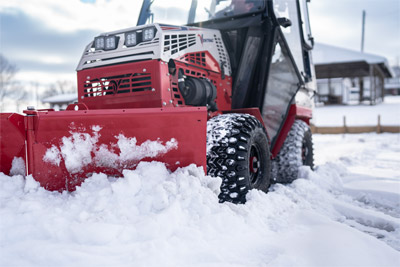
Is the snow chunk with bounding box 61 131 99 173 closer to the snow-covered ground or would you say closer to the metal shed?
the snow-covered ground

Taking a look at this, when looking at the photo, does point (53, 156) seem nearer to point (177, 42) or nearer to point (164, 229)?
point (164, 229)

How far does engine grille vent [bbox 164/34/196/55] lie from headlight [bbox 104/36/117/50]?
0.54m

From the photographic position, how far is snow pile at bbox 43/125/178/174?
2756mm

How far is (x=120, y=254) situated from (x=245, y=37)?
304cm

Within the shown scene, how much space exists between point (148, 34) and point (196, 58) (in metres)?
0.57

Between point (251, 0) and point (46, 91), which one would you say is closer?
point (251, 0)

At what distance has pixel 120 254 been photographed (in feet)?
6.41

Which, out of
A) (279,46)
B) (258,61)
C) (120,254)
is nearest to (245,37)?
(258,61)

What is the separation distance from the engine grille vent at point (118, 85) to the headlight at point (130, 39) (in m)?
0.29

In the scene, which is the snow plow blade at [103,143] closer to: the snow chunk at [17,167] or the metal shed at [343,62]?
the snow chunk at [17,167]

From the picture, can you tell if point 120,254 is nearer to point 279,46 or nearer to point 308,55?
point 279,46

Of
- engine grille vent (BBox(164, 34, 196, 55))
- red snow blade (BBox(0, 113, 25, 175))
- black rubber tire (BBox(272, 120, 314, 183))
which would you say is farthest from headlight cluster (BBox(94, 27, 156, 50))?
black rubber tire (BBox(272, 120, 314, 183))

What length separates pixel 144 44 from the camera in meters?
3.26

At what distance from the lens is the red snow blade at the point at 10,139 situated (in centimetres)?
281
